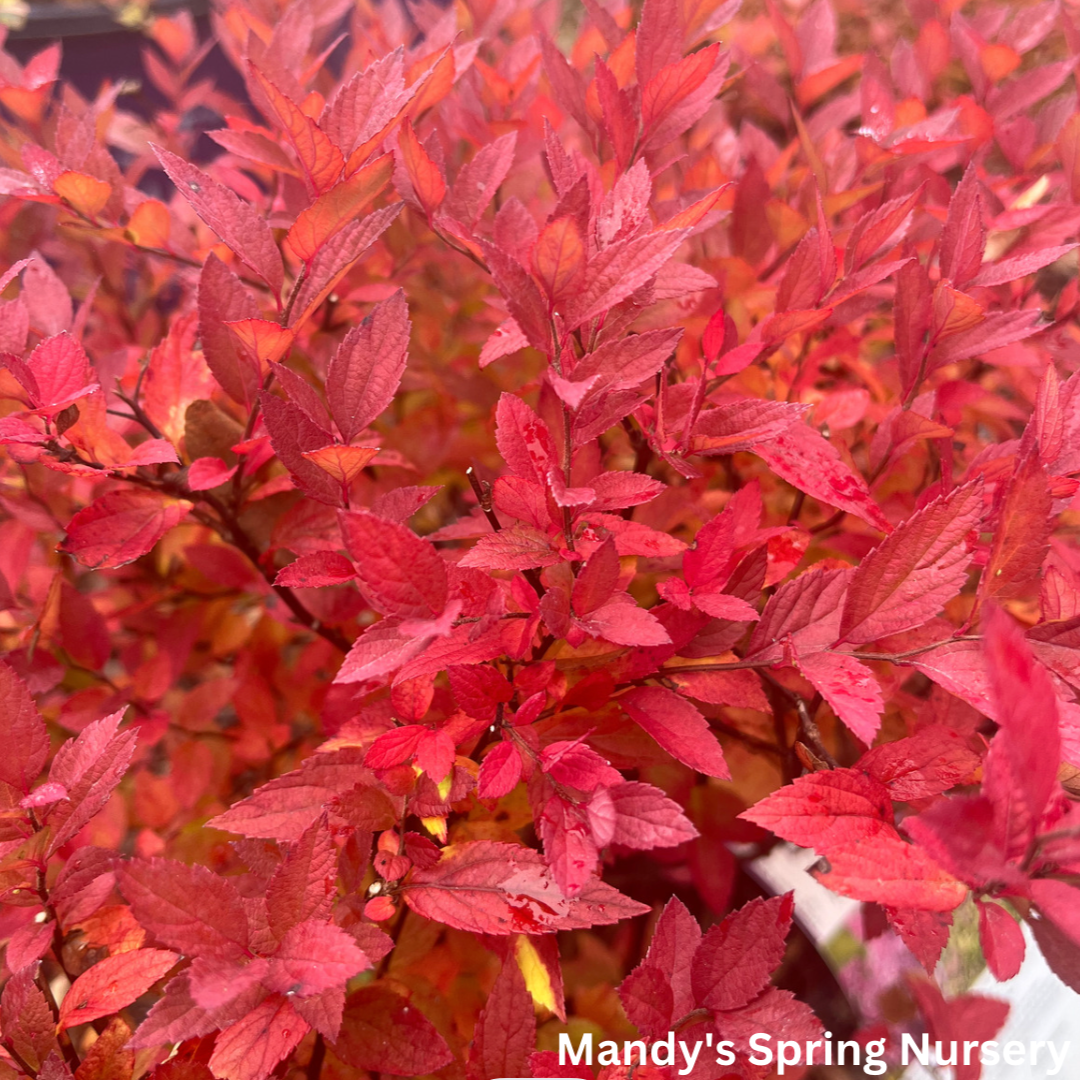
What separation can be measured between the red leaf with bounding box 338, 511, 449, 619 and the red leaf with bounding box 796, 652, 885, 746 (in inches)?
Result: 10.8

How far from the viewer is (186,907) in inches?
21.6

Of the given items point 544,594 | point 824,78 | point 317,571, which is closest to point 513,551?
point 544,594

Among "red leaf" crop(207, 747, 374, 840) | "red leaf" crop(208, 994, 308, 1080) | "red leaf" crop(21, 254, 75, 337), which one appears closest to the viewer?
"red leaf" crop(208, 994, 308, 1080)

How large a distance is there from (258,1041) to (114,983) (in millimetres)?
139

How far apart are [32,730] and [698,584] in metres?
0.54

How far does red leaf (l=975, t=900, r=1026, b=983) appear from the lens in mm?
533

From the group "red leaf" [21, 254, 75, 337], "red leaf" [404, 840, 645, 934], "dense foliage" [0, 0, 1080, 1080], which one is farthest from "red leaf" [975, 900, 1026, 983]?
"red leaf" [21, 254, 75, 337]

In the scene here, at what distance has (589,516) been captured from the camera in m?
0.61

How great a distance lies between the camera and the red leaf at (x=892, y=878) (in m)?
0.47

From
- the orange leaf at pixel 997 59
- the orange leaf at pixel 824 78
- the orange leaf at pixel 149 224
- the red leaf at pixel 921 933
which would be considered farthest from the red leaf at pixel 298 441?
the orange leaf at pixel 997 59

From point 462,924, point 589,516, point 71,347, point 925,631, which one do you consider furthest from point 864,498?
point 71,347

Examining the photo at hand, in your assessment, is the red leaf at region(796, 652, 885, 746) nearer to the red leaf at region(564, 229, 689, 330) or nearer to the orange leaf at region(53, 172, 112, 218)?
the red leaf at region(564, 229, 689, 330)

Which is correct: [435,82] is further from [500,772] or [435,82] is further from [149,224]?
[500,772]

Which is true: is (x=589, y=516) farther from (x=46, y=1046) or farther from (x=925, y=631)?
(x=46, y=1046)
